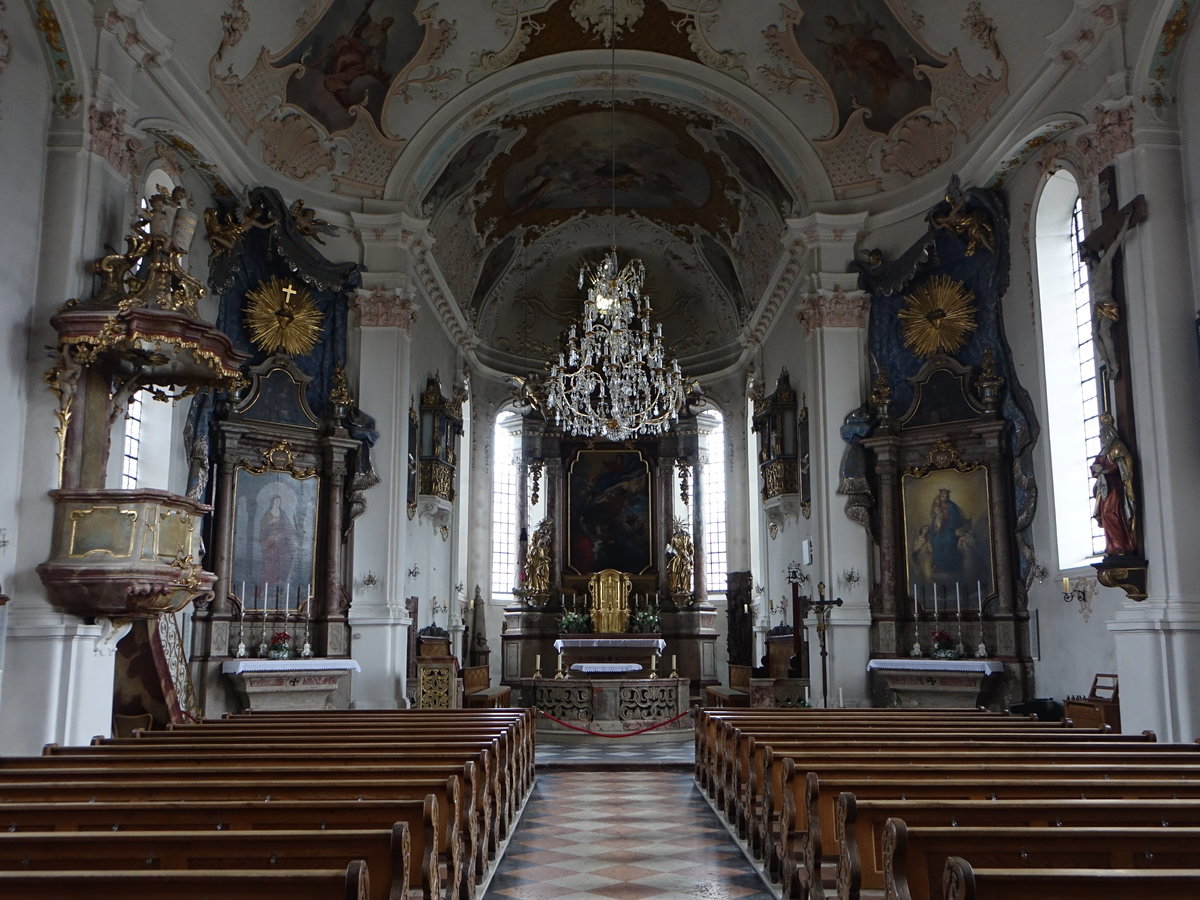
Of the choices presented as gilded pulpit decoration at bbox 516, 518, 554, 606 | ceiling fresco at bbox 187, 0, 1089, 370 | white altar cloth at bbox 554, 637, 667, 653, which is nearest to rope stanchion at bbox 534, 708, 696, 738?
white altar cloth at bbox 554, 637, 667, 653

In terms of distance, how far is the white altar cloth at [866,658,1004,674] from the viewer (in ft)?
45.6

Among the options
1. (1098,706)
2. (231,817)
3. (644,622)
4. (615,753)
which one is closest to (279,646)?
(615,753)

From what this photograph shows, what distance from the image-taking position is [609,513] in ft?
81.1

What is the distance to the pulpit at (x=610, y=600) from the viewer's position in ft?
76.0

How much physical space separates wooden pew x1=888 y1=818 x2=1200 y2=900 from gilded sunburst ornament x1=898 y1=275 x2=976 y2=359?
1218 centimetres

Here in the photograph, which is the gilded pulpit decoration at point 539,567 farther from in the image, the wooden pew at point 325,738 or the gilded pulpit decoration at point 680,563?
the wooden pew at point 325,738

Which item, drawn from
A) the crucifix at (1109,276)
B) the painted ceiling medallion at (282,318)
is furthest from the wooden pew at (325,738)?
the painted ceiling medallion at (282,318)

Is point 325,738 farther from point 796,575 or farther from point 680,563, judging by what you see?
point 680,563

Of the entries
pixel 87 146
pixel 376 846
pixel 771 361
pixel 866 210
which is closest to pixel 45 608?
pixel 87 146

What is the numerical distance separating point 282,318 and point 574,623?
406 inches

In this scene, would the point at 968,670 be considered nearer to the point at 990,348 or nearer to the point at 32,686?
the point at 990,348

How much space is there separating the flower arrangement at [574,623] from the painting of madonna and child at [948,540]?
8896 mm

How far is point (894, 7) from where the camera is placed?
14.8m

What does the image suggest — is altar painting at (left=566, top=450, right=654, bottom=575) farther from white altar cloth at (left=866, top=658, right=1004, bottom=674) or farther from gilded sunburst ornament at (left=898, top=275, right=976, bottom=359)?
gilded sunburst ornament at (left=898, top=275, right=976, bottom=359)
